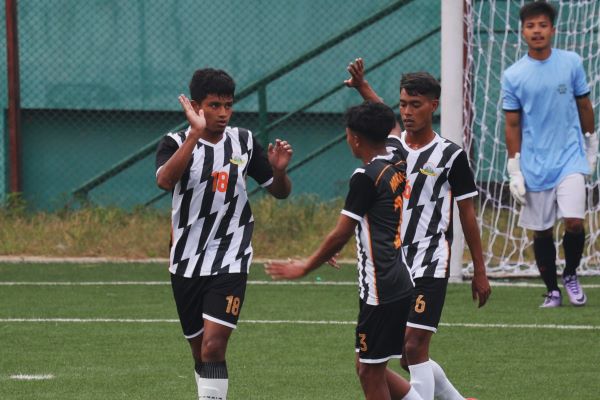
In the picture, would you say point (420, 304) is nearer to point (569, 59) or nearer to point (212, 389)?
point (212, 389)

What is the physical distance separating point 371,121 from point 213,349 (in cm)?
134

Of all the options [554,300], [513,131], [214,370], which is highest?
→ [513,131]

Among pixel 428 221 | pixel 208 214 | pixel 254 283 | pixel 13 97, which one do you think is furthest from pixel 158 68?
pixel 428 221

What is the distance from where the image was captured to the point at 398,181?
593 centimetres

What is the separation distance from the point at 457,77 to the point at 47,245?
4700mm

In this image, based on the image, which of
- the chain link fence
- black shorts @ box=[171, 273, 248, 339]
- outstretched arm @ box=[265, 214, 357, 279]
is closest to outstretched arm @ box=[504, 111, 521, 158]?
black shorts @ box=[171, 273, 248, 339]

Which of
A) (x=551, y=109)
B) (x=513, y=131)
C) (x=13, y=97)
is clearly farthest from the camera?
(x=13, y=97)

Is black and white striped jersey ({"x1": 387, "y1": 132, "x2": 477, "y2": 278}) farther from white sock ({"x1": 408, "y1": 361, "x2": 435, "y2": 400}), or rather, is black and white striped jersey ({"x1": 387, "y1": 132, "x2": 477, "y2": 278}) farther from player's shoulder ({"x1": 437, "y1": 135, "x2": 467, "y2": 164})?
white sock ({"x1": 408, "y1": 361, "x2": 435, "y2": 400})

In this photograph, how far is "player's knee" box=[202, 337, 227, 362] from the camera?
6398mm

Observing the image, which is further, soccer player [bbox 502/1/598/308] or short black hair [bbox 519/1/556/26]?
soccer player [bbox 502/1/598/308]

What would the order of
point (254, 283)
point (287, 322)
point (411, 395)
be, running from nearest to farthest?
1. point (411, 395)
2. point (287, 322)
3. point (254, 283)

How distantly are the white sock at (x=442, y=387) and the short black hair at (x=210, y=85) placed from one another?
1660 millimetres

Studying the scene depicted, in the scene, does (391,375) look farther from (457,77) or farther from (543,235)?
(457,77)

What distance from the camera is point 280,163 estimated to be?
6691 millimetres
